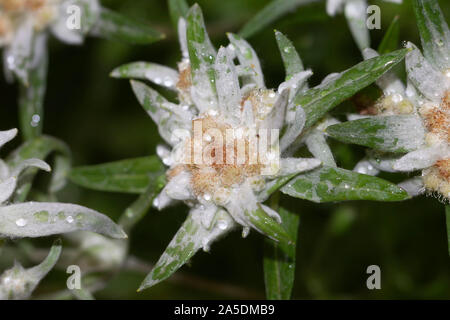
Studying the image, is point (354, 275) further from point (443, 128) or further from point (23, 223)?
point (23, 223)

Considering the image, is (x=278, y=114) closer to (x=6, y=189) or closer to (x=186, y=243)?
(x=186, y=243)

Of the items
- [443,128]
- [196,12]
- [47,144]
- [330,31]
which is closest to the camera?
[443,128]

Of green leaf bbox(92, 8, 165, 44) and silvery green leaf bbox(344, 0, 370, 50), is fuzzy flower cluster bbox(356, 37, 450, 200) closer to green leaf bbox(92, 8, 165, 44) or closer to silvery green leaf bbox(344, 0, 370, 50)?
silvery green leaf bbox(344, 0, 370, 50)

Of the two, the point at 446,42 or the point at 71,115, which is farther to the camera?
the point at 71,115

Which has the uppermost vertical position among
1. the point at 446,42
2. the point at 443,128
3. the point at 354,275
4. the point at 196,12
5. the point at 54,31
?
the point at 54,31

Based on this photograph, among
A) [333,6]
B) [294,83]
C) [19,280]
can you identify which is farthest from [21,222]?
[333,6]

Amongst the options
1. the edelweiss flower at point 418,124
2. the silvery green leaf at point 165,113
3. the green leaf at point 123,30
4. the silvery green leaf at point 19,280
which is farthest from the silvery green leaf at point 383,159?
the silvery green leaf at point 19,280

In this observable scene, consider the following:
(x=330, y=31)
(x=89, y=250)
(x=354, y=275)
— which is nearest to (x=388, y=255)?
(x=354, y=275)
